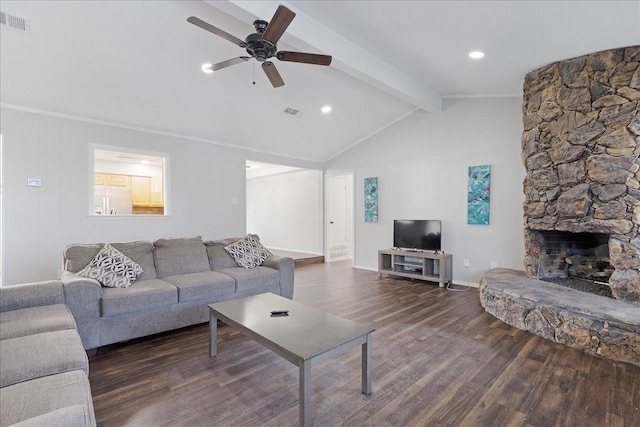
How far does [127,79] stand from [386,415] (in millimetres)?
4587

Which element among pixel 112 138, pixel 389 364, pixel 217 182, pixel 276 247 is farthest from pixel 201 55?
pixel 276 247

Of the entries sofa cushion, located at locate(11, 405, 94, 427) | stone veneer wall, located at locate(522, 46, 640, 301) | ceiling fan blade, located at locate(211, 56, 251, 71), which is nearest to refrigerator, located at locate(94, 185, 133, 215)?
ceiling fan blade, located at locate(211, 56, 251, 71)

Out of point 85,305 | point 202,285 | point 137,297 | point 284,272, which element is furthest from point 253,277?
point 85,305

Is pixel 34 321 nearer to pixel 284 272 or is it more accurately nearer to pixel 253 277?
pixel 253 277

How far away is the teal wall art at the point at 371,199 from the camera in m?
6.64

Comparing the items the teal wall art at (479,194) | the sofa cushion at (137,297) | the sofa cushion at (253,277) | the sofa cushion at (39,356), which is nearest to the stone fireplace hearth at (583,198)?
the teal wall art at (479,194)

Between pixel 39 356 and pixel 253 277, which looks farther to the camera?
pixel 253 277

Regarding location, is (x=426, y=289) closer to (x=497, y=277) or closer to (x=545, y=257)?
(x=497, y=277)

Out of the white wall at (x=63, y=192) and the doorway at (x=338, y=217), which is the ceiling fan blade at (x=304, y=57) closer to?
the white wall at (x=63, y=192)

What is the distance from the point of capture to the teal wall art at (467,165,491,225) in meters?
5.11

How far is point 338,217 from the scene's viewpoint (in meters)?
8.41

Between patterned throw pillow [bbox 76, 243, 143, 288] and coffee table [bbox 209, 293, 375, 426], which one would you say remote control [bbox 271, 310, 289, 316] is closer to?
coffee table [bbox 209, 293, 375, 426]

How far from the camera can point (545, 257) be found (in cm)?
419

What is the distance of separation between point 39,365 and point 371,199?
5.76 metres
